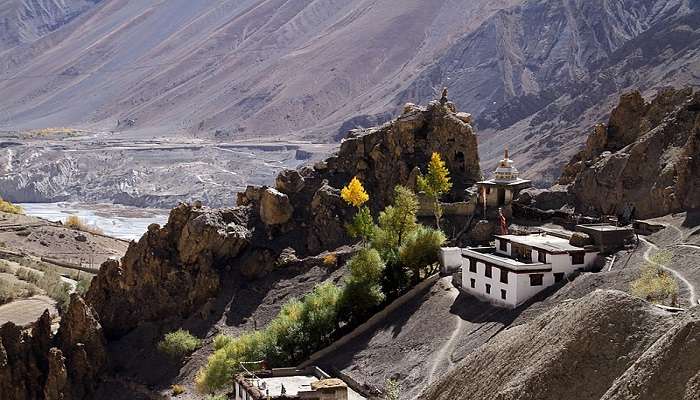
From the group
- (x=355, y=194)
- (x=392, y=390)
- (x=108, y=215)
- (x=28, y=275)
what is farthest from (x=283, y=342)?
(x=108, y=215)

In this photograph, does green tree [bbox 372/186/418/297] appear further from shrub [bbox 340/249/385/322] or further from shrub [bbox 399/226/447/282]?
shrub [bbox 340/249/385/322]

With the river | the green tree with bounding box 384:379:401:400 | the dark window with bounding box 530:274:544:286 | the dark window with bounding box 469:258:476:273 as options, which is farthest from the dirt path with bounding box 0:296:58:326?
the river

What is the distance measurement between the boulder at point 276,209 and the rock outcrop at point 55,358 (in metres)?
9.48

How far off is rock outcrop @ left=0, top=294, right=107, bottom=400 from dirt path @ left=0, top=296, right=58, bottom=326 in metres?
9.61

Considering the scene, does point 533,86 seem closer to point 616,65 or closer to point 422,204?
point 616,65

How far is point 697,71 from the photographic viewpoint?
123 metres

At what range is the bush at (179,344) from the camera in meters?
50.4

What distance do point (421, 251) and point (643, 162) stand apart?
1086 centimetres

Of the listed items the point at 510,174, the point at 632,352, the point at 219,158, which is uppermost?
the point at 632,352

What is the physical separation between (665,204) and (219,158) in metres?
130

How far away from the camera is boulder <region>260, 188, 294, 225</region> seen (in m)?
57.5

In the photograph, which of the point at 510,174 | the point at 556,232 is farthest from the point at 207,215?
the point at 556,232

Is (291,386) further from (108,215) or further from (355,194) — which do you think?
(108,215)

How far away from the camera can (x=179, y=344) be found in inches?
1996
